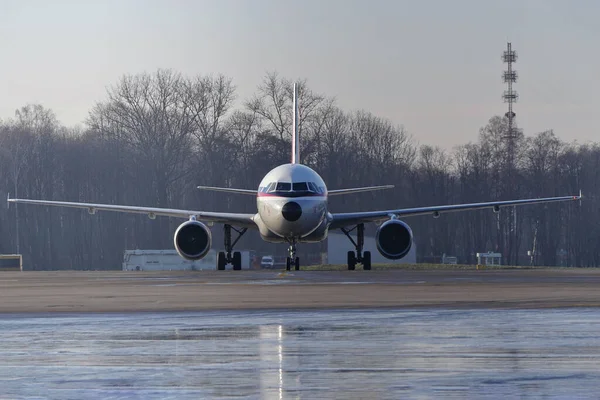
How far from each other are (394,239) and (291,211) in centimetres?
435

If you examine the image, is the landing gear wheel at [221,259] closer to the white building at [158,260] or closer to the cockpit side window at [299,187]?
the cockpit side window at [299,187]

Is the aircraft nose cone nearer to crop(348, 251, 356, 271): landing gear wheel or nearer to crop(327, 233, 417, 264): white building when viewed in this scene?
crop(348, 251, 356, 271): landing gear wheel

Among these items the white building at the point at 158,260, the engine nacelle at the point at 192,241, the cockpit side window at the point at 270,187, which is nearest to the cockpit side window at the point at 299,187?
the cockpit side window at the point at 270,187

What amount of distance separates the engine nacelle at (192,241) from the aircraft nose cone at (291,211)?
361cm

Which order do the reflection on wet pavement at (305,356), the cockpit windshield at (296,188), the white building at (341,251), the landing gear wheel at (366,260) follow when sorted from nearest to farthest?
1. the reflection on wet pavement at (305,356)
2. the cockpit windshield at (296,188)
3. the landing gear wheel at (366,260)
4. the white building at (341,251)

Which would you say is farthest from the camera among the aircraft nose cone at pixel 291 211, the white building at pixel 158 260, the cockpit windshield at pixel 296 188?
the white building at pixel 158 260

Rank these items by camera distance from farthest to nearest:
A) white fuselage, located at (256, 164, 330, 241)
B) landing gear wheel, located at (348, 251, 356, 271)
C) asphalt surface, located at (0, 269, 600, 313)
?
landing gear wheel, located at (348, 251, 356, 271) < white fuselage, located at (256, 164, 330, 241) < asphalt surface, located at (0, 269, 600, 313)

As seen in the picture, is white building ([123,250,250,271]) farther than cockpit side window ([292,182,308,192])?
Yes

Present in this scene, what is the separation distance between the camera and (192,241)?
36.6m

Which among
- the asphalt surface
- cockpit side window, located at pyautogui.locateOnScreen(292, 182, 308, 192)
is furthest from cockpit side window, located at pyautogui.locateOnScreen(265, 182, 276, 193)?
the asphalt surface

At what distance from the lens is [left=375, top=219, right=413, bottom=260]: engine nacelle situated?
36.2 meters

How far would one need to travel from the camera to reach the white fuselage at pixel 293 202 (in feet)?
112

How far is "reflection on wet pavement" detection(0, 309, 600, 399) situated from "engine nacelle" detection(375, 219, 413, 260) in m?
21.9

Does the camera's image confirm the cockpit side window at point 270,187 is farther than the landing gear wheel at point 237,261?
No
